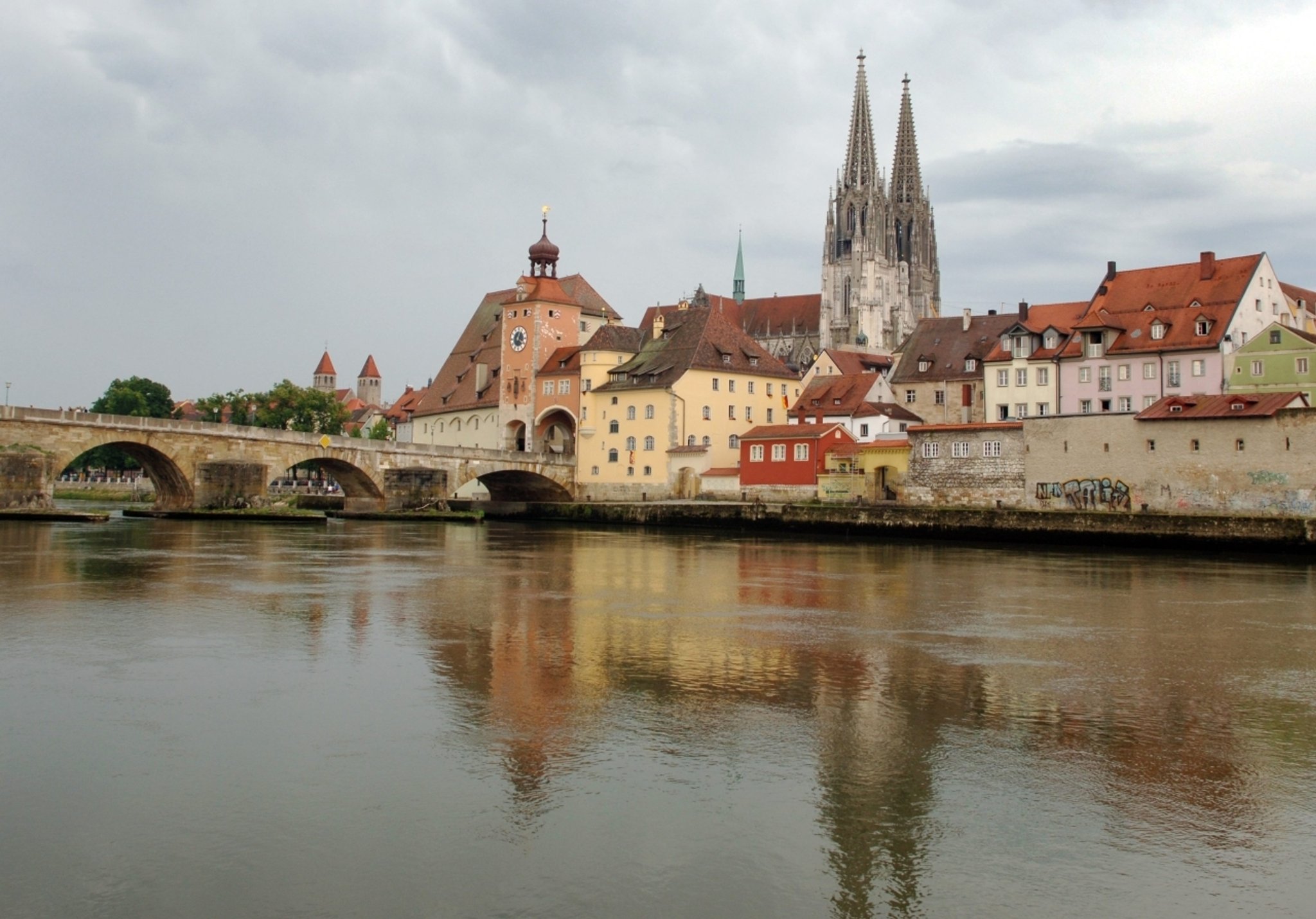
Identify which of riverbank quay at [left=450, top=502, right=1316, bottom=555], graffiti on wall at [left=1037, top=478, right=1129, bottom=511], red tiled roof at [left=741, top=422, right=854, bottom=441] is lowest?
riverbank quay at [left=450, top=502, right=1316, bottom=555]

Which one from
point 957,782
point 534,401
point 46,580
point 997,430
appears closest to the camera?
point 957,782

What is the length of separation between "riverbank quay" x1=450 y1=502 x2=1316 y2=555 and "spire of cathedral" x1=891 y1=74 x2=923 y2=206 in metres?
80.3

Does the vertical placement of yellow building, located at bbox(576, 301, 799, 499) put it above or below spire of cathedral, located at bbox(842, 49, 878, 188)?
below

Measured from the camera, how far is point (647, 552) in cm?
4269

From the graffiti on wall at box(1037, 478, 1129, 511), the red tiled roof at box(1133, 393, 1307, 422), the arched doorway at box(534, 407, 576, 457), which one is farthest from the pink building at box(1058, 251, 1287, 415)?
the arched doorway at box(534, 407, 576, 457)

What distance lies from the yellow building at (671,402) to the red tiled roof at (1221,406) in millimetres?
26974

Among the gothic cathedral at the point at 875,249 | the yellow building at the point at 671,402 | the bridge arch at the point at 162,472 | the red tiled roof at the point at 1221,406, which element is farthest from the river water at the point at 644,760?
the gothic cathedral at the point at 875,249

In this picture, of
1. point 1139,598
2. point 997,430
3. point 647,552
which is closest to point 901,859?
point 1139,598

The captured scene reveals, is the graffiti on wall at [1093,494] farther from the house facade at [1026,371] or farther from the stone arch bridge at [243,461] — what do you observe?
the stone arch bridge at [243,461]

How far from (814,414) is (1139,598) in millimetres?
41766

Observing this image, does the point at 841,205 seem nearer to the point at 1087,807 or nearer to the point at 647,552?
the point at 647,552

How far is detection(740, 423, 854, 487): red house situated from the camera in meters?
62.9

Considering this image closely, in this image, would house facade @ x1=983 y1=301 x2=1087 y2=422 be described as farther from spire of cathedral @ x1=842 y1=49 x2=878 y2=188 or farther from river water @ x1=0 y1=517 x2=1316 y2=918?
spire of cathedral @ x1=842 y1=49 x2=878 y2=188

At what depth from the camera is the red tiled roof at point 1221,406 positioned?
156ft
